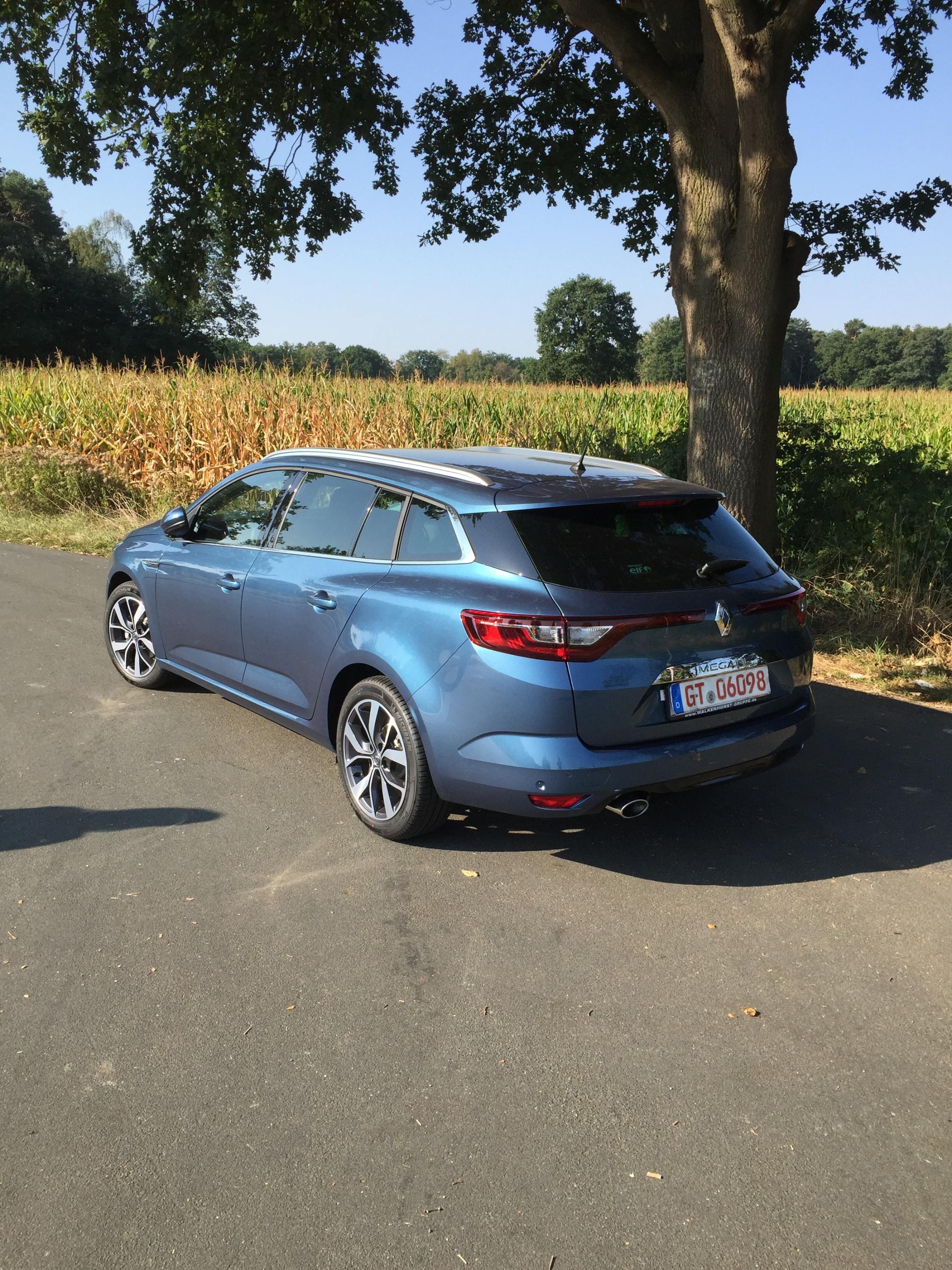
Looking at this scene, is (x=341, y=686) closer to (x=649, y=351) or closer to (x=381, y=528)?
(x=381, y=528)

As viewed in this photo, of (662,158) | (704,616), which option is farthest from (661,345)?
(704,616)

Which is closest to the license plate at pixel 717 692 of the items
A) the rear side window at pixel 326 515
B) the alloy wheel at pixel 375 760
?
the alloy wheel at pixel 375 760

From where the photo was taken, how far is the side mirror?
627 centimetres

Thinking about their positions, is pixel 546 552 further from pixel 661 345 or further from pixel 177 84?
pixel 661 345

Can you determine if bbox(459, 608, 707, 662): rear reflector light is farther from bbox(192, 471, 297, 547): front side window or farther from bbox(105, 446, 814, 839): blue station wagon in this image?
bbox(192, 471, 297, 547): front side window

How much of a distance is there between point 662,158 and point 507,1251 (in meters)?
13.3

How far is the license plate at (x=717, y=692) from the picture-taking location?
13.5 ft

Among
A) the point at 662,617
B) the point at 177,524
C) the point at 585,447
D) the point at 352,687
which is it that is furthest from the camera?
the point at 585,447

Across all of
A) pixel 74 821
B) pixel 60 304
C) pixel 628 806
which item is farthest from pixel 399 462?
pixel 60 304

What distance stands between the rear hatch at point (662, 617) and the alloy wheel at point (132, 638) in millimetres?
3580

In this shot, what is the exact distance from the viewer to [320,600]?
4953mm

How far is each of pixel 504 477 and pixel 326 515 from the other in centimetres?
110

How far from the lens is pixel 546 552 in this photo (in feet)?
13.5

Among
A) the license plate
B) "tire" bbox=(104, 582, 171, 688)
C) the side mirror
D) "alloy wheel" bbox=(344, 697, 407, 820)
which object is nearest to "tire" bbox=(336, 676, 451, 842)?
"alloy wheel" bbox=(344, 697, 407, 820)
